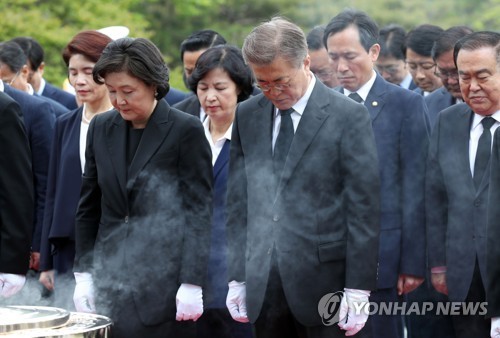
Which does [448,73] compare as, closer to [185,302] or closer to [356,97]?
[356,97]

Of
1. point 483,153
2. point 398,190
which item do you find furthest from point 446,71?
point 483,153

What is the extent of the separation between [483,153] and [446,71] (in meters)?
1.56

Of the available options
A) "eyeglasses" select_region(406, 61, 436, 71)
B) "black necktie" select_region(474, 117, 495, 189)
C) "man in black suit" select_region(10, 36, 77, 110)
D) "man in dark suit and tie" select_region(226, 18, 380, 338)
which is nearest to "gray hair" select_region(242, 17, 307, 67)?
"man in dark suit and tie" select_region(226, 18, 380, 338)

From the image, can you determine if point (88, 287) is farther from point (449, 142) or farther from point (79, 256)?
point (449, 142)

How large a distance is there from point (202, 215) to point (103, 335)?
4.07 ft

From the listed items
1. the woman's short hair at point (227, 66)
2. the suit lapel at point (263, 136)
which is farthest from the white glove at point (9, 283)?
the woman's short hair at point (227, 66)

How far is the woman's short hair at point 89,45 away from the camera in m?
6.43

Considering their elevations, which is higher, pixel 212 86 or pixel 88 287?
pixel 212 86

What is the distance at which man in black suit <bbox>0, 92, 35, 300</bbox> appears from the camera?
544cm

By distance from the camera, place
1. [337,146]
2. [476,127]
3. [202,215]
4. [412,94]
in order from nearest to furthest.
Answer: [337,146]
[202,215]
[476,127]
[412,94]

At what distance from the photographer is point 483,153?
213 inches

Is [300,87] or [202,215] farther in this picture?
[202,215]

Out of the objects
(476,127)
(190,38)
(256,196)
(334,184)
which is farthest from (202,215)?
(190,38)

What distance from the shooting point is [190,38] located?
303 inches
